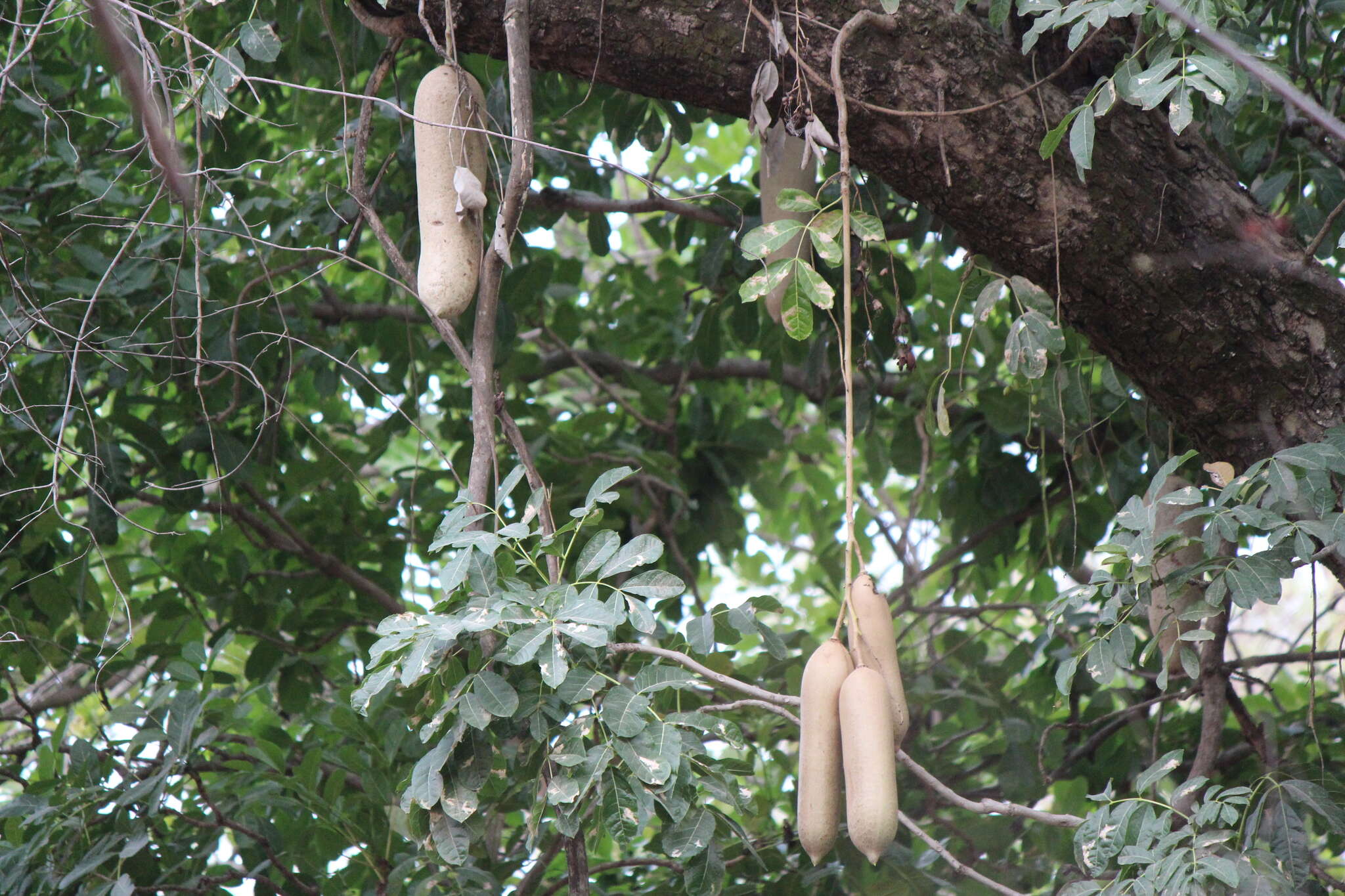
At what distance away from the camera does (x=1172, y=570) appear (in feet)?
5.90

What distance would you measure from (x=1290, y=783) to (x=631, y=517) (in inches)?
78.6

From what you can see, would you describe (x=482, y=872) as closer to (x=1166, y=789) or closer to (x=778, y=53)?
Result: (x=778, y=53)

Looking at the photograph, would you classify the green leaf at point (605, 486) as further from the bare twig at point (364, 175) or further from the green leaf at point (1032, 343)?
the green leaf at point (1032, 343)

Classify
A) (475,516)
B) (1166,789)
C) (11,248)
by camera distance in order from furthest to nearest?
(1166,789) → (11,248) → (475,516)

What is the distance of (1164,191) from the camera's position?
182 centimetres

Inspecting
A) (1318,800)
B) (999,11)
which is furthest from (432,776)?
(999,11)

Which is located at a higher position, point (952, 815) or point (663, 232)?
point (663, 232)

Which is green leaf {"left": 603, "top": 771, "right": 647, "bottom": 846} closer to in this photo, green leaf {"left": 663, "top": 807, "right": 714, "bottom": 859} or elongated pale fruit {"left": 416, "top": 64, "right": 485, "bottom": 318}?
green leaf {"left": 663, "top": 807, "right": 714, "bottom": 859}

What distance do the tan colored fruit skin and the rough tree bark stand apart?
94cm

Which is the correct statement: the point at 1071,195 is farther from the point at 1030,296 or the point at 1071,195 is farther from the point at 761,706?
the point at 761,706

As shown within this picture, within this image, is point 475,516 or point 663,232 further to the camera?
point 663,232

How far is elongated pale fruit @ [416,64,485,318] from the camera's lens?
60.1 inches

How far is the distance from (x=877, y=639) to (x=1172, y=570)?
0.78 meters

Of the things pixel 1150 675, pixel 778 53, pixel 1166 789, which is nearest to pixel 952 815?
pixel 1150 675
